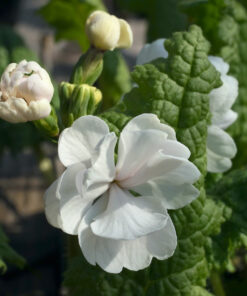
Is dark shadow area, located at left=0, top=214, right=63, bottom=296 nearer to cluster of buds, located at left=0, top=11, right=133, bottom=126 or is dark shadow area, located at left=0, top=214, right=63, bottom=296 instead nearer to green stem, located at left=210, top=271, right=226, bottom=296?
green stem, located at left=210, top=271, right=226, bottom=296

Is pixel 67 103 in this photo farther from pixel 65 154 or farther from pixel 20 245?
pixel 20 245

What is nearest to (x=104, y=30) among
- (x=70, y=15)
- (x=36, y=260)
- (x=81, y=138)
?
(x=81, y=138)

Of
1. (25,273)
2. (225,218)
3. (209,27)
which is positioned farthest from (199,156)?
(25,273)

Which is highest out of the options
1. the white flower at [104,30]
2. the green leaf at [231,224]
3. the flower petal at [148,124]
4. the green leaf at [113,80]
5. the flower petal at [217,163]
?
the white flower at [104,30]

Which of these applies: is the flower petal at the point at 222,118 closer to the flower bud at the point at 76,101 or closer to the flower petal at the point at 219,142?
the flower petal at the point at 219,142

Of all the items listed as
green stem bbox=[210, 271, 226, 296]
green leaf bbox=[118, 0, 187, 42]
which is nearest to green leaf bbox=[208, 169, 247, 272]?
green stem bbox=[210, 271, 226, 296]

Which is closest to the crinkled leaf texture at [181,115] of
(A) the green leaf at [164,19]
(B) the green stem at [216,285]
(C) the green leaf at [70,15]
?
(B) the green stem at [216,285]
